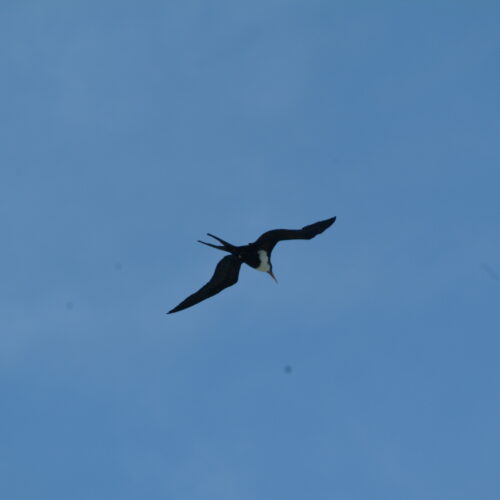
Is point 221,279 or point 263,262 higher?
point 263,262

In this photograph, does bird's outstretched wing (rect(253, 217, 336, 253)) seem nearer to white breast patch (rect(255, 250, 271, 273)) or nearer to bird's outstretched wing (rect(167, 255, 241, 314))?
white breast patch (rect(255, 250, 271, 273))

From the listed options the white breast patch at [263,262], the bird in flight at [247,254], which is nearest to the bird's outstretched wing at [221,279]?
the bird in flight at [247,254]

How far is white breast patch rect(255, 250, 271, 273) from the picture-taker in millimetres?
24859

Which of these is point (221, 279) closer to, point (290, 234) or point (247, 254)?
point (247, 254)

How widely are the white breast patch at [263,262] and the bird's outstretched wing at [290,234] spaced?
0.15m

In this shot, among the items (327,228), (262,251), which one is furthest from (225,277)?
(327,228)

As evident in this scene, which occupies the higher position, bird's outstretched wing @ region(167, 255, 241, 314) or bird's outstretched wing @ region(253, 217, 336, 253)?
bird's outstretched wing @ region(253, 217, 336, 253)

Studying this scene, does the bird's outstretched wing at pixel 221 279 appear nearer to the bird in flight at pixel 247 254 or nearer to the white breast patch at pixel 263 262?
the bird in flight at pixel 247 254

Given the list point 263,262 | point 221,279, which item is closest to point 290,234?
point 263,262

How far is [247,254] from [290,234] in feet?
4.47

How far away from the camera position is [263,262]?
25.1 metres

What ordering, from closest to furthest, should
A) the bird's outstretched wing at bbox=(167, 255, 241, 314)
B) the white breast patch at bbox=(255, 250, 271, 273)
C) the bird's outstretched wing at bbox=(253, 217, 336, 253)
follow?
1. the bird's outstretched wing at bbox=(167, 255, 241, 314)
2. the bird's outstretched wing at bbox=(253, 217, 336, 253)
3. the white breast patch at bbox=(255, 250, 271, 273)

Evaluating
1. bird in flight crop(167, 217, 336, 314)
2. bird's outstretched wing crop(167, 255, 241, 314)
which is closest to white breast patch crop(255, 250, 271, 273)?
bird in flight crop(167, 217, 336, 314)

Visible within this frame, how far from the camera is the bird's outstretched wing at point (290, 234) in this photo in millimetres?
24453
